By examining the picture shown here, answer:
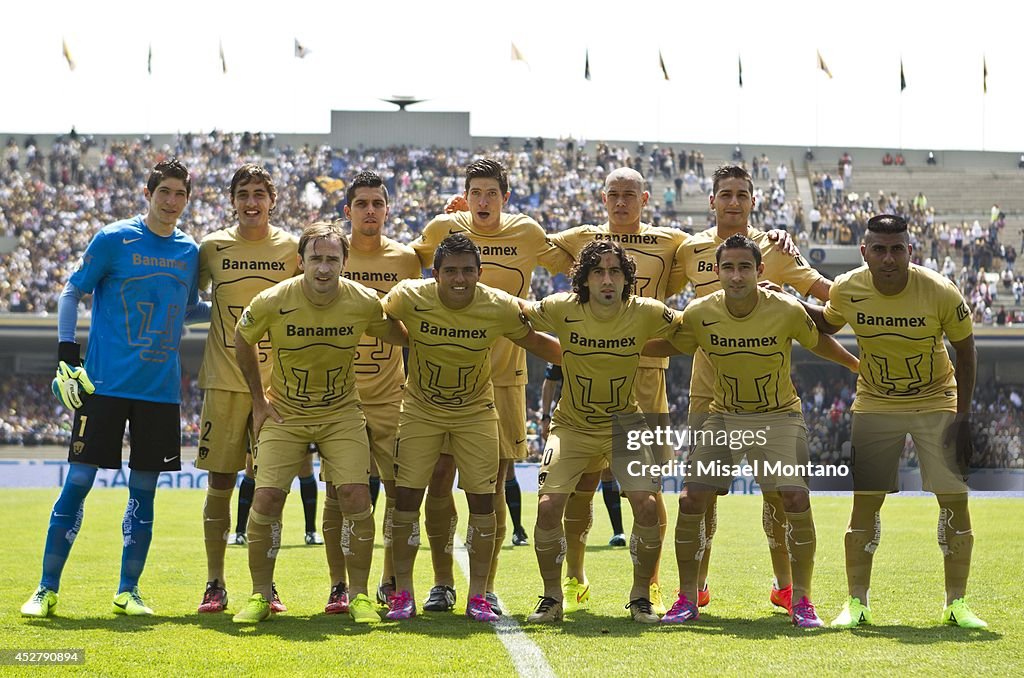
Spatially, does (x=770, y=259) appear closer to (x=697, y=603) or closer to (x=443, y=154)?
(x=697, y=603)

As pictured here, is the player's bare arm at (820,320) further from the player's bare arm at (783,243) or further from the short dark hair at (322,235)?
the short dark hair at (322,235)

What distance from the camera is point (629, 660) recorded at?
5.92 m

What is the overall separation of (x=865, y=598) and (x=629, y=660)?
2.11 meters

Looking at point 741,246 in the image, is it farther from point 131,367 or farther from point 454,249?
point 131,367

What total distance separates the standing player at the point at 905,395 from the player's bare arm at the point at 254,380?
3583 mm

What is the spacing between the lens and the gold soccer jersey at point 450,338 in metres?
7.36

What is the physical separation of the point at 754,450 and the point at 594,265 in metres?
1.51

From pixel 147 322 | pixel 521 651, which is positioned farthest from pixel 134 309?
pixel 521 651

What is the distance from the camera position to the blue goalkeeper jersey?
7586 mm

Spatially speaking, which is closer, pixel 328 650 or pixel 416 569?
pixel 328 650

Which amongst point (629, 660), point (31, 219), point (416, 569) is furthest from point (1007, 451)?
point (31, 219)

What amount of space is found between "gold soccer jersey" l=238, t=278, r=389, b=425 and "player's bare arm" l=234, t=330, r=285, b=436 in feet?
0.24

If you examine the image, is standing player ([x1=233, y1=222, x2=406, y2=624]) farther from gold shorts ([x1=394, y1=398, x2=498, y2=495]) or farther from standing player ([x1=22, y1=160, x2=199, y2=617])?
standing player ([x1=22, y1=160, x2=199, y2=617])

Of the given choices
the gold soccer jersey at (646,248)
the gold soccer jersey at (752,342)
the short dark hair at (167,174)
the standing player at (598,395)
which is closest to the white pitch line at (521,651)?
the standing player at (598,395)
